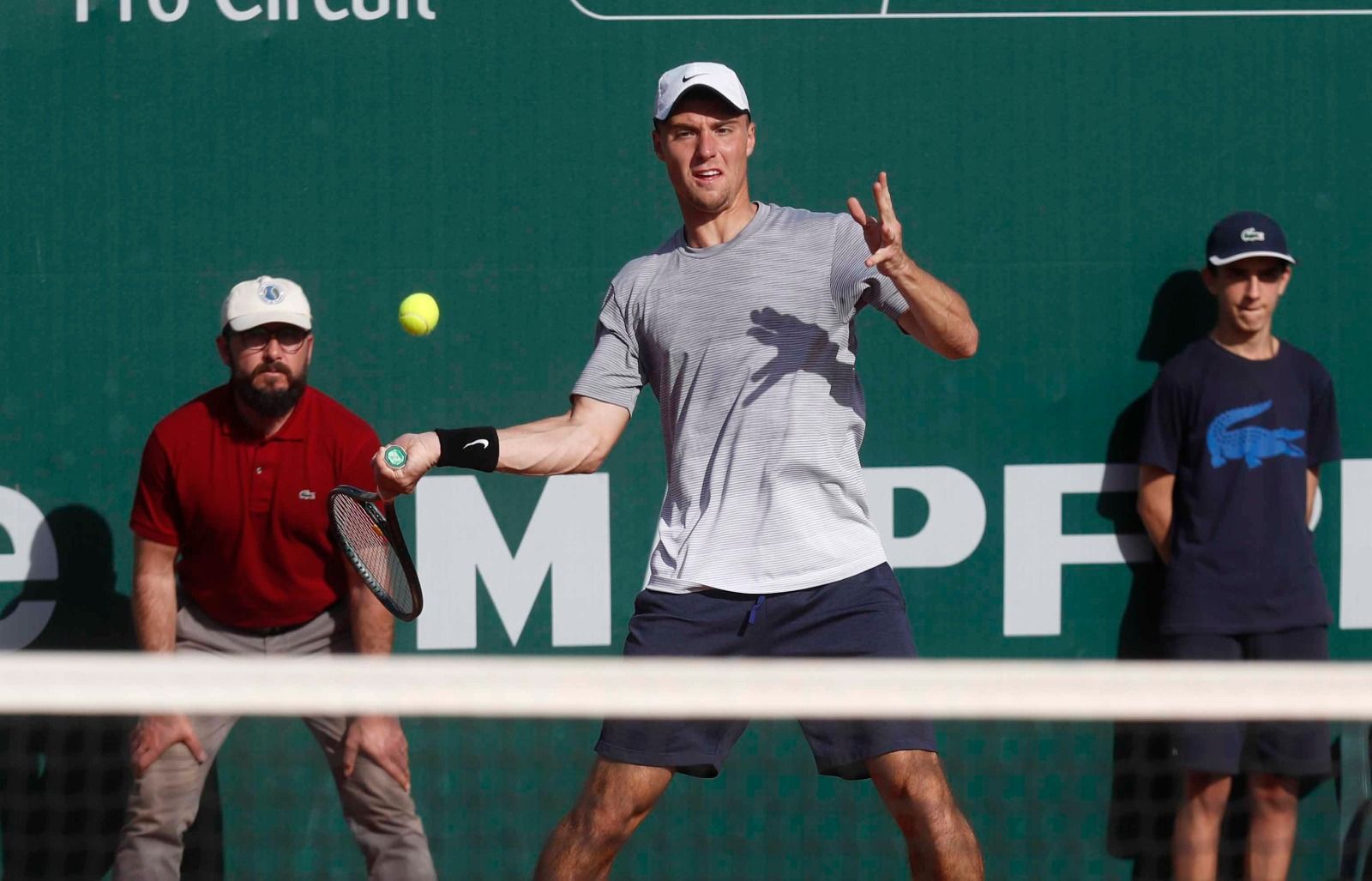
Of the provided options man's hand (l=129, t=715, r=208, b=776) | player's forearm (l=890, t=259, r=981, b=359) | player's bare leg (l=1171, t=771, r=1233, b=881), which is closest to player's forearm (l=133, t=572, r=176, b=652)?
man's hand (l=129, t=715, r=208, b=776)

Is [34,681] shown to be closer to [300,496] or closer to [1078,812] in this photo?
[300,496]

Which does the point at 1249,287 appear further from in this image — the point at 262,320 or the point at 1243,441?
the point at 262,320

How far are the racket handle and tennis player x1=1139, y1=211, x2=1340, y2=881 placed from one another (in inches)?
76.3

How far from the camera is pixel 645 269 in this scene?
3.20 metres

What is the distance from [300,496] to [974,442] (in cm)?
163

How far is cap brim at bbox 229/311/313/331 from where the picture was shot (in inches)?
146

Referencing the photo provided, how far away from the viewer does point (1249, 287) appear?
12.8 feet

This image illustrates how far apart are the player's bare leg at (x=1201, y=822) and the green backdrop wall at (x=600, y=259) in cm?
11

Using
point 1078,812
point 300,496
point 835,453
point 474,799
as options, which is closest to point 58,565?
point 300,496

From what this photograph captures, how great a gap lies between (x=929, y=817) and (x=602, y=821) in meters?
0.58

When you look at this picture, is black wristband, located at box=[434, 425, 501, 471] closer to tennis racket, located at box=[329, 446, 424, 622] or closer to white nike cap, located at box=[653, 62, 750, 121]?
tennis racket, located at box=[329, 446, 424, 622]

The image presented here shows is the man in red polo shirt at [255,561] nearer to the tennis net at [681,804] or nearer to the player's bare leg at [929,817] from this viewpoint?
the tennis net at [681,804]

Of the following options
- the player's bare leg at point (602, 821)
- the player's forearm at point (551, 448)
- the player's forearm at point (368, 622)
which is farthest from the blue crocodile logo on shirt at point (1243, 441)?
the player's forearm at point (368, 622)

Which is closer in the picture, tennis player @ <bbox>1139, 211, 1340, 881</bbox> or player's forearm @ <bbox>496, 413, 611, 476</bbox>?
player's forearm @ <bbox>496, 413, 611, 476</bbox>
